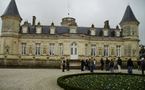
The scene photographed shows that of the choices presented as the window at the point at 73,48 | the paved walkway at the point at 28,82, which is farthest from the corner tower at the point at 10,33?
the paved walkway at the point at 28,82

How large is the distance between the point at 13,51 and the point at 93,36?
1337 centimetres

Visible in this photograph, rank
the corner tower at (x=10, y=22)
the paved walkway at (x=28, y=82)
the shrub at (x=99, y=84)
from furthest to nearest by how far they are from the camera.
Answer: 1. the corner tower at (x=10, y=22)
2. the paved walkway at (x=28, y=82)
3. the shrub at (x=99, y=84)

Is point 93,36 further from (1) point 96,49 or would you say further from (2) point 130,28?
Result: (2) point 130,28

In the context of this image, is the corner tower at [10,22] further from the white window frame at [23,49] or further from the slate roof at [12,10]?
the white window frame at [23,49]

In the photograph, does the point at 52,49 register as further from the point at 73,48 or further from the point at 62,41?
the point at 73,48

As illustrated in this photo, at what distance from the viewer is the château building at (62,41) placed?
38.7 meters

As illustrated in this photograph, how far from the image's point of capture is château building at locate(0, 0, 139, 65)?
38688 mm

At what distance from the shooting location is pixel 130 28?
133 ft

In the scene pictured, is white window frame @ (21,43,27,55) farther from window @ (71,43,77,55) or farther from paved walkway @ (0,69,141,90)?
paved walkway @ (0,69,141,90)

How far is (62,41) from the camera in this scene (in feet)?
129

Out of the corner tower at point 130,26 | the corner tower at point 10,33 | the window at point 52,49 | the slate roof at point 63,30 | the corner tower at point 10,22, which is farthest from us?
the slate roof at point 63,30

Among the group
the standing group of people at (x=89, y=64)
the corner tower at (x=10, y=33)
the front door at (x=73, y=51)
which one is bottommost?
the standing group of people at (x=89, y=64)

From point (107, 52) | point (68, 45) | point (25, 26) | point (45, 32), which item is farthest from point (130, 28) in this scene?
point (25, 26)

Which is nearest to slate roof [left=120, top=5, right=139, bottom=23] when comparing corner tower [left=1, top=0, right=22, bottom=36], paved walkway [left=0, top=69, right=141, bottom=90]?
corner tower [left=1, top=0, right=22, bottom=36]
